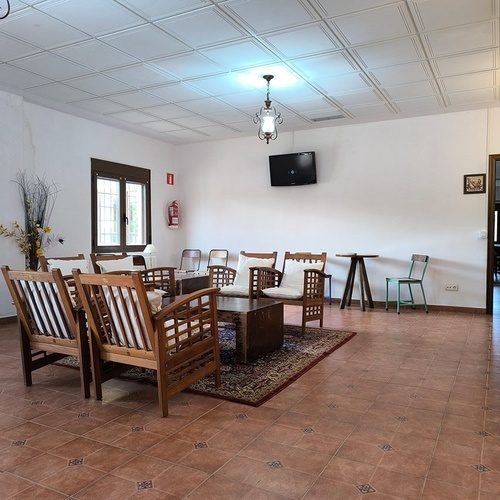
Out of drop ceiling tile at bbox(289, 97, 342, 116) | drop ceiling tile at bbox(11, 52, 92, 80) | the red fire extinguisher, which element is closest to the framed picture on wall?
drop ceiling tile at bbox(289, 97, 342, 116)

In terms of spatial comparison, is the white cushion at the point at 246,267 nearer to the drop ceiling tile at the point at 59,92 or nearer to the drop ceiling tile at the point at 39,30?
the drop ceiling tile at the point at 59,92

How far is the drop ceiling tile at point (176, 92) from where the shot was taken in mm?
5176

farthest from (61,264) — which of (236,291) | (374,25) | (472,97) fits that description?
(472,97)

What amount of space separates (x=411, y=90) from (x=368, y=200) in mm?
2004

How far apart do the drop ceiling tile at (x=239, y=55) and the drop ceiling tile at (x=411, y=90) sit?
1.76 m

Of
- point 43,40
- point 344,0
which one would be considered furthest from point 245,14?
point 43,40

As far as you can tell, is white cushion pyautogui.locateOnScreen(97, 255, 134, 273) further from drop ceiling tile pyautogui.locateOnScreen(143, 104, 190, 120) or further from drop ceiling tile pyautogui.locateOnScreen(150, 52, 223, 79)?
drop ceiling tile pyautogui.locateOnScreen(150, 52, 223, 79)

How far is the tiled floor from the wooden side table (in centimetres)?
287

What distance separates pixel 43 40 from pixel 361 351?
13.5ft

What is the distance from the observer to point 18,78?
4887mm

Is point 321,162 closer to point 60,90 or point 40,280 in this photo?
point 60,90

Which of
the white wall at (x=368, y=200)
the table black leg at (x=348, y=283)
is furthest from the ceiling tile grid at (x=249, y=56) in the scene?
the table black leg at (x=348, y=283)

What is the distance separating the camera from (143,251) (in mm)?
7777

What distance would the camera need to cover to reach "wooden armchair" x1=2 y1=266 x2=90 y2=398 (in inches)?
116
